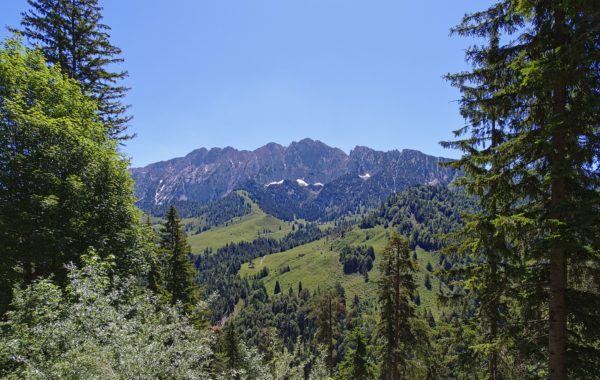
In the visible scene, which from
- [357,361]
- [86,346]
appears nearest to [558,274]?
[86,346]

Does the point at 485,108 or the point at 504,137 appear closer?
the point at 485,108

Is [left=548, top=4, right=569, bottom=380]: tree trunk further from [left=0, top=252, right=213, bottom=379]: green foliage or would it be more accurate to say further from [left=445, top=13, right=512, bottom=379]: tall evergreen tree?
[left=0, top=252, right=213, bottom=379]: green foliage

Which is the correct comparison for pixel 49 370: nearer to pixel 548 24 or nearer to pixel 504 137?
pixel 548 24

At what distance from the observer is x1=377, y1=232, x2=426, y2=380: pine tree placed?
94.6 feet

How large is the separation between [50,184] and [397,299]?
83.0 feet

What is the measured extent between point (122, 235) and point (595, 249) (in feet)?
64.4

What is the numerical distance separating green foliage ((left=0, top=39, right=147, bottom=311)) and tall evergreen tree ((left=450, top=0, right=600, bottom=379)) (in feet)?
57.2

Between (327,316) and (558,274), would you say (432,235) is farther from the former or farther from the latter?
(327,316)

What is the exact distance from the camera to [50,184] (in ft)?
54.8

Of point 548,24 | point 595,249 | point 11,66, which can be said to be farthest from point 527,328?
point 11,66

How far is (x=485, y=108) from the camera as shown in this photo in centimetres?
1361

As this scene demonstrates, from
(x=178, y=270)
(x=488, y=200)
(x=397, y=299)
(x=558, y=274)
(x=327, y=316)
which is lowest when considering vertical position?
(x=327, y=316)

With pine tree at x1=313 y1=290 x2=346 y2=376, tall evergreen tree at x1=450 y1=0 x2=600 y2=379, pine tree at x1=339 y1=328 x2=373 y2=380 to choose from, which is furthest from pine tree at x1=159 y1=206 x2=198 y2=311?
tall evergreen tree at x1=450 y1=0 x2=600 y2=379

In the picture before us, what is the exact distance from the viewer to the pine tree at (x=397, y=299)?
2883 cm
